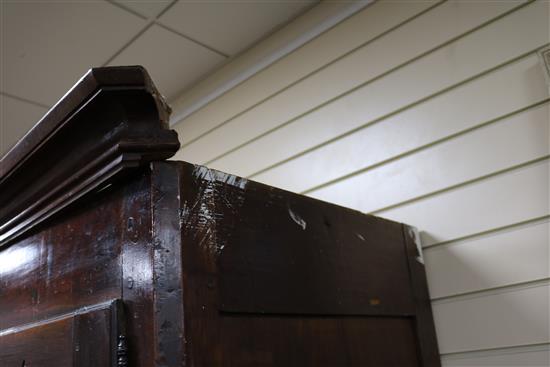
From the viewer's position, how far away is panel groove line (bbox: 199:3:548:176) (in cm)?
126

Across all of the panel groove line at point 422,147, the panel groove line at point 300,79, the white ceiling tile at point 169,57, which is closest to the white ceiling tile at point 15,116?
the white ceiling tile at point 169,57

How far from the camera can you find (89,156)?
2.48ft

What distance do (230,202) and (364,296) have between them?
0.38m

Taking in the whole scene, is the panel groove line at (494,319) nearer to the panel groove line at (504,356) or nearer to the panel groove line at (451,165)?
the panel groove line at (504,356)

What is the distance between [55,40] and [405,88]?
123cm

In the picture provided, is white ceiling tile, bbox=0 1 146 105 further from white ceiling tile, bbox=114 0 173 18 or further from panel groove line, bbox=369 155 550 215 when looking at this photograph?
panel groove line, bbox=369 155 550 215

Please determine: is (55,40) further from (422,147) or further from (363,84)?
(422,147)

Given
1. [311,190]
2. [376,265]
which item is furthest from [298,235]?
[311,190]

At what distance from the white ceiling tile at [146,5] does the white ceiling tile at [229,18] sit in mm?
30

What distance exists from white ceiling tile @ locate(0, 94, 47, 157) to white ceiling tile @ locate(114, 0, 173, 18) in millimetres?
815

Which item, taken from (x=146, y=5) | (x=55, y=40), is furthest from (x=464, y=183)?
(x=55, y=40)

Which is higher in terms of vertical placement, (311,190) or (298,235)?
(311,190)

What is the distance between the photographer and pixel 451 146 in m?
1.33

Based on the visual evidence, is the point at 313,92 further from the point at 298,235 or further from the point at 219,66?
the point at 298,235
